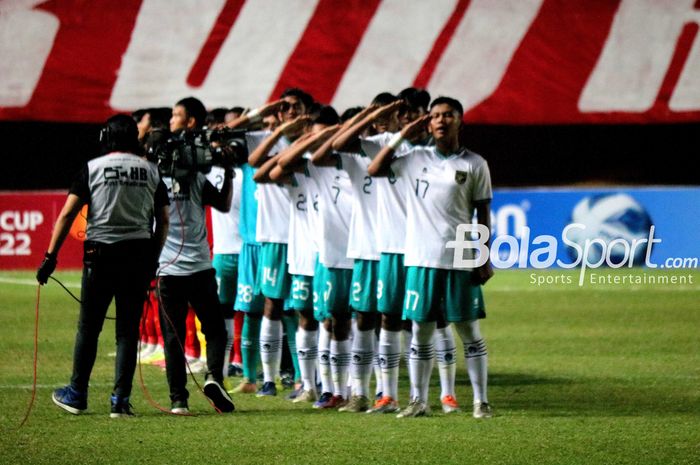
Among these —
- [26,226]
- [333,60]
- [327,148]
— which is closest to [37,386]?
[327,148]

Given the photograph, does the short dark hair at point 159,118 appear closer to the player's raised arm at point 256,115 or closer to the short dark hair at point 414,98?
→ the player's raised arm at point 256,115

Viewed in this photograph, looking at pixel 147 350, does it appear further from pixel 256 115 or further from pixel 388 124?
pixel 388 124

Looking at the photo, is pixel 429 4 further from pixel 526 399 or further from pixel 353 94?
pixel 526 399

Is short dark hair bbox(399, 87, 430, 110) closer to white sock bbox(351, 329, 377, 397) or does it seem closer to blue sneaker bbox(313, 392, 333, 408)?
white sock bbox(351, 329, 377, 397)

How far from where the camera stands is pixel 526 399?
11352 mm

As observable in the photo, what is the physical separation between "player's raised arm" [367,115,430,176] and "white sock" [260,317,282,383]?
1930 millimetres

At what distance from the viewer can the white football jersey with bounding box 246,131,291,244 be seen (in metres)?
11.9

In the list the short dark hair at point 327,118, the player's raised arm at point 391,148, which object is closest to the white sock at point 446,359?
the player's raised arm at point 391,148

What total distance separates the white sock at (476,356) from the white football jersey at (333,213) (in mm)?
1250

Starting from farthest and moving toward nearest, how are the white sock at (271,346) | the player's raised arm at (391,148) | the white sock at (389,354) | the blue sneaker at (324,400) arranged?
1. the white sock at (271,346)
2. the blue sneaker at (324,400)
3. the white sock at (389,354)
4. the player's raised arm at (391,148)

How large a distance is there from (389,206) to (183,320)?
5.64 feet

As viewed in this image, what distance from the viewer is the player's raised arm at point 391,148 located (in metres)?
10.0

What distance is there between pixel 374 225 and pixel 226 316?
8.91ft

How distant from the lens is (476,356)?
1011cm
